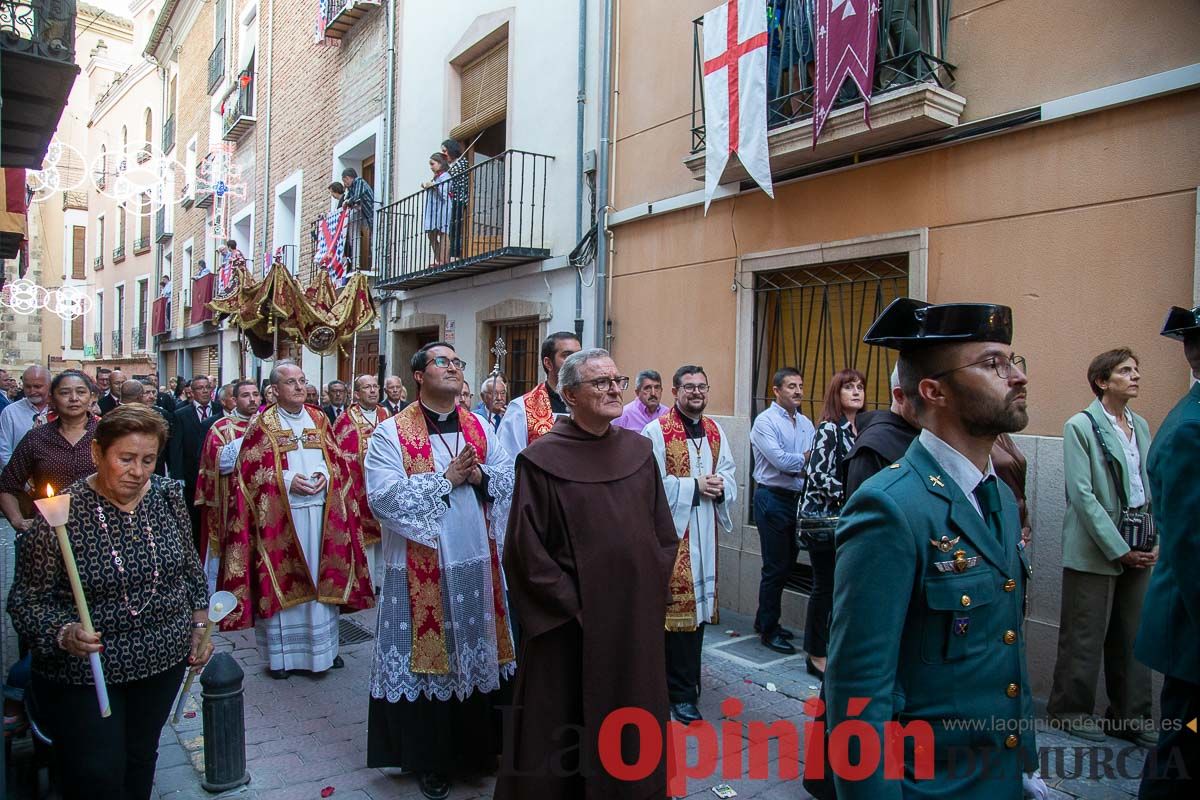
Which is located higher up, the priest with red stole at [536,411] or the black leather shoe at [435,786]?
the priest with red stole at [536,411]

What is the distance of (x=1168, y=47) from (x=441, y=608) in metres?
4.97

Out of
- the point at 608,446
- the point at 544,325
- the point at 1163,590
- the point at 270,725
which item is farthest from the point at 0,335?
the point at 1163,590

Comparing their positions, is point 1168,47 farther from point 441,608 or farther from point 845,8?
point 441,608

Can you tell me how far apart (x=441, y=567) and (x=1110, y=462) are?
359cm

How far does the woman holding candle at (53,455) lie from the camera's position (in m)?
5.18

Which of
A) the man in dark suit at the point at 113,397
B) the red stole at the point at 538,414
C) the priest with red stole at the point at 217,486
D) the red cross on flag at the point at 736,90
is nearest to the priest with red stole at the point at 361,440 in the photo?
the priest with red stole at the point at 217,486

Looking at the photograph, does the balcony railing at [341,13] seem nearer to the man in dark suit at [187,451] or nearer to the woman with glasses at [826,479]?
the man in dark suit at [187,451]

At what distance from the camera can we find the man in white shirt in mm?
7398

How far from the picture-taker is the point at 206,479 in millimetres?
6461

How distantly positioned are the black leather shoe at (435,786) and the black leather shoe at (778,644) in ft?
9.80

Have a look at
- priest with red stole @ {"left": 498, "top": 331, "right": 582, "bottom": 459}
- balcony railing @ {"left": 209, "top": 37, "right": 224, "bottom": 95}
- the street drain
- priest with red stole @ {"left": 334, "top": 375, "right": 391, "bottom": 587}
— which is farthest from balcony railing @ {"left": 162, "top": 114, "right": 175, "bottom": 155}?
priest with red stole @ {"left": 498, "top": 331, "right": 582, "bottom": 459}

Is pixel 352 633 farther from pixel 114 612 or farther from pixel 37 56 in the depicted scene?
pixel 37 56

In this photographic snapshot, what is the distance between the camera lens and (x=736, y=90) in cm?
673

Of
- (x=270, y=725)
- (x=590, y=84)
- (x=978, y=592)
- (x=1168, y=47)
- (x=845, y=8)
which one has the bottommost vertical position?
(x=270, y=725)
